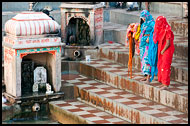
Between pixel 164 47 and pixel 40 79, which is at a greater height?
pixel 164 47

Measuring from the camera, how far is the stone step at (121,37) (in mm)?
16703

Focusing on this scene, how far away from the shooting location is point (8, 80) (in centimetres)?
1612

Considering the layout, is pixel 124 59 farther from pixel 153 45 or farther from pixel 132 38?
pixel 153 45

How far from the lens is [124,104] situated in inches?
583

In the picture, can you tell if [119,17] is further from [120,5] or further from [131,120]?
[131,120]

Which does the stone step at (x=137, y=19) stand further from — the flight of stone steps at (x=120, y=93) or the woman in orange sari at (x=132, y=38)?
the woman in orange sari at (x=132, y=38)

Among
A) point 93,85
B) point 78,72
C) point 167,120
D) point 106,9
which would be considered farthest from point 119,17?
point 167,120

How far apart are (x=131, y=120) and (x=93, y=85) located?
251cm

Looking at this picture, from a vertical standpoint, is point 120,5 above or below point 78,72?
above

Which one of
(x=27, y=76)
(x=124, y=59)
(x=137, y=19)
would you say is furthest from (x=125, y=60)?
(x=137, y=19)

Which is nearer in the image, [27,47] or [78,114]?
[78,114]

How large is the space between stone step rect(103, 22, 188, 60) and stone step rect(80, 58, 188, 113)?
1156 mm

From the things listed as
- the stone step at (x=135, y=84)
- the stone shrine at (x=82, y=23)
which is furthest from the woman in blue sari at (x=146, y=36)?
the stone shrine at (x=82, y=23)

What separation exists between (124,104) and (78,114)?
107 centimetres
